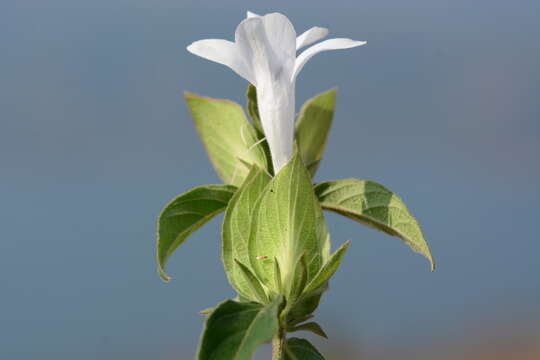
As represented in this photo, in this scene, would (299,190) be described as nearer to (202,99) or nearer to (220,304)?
(220,304)

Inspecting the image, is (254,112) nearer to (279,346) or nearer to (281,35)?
(281,35)

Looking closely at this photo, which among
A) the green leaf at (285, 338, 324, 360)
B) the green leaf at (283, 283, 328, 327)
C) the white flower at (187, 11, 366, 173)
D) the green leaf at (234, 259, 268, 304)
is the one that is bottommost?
the green leaf at (285, 338, 324, 360)

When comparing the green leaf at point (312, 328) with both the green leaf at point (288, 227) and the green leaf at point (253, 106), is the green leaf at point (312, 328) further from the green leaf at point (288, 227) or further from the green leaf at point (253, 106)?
the green leaf at point (253, 106)

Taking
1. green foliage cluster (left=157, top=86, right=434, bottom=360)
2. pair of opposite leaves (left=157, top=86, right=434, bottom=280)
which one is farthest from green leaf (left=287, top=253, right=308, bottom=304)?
pair of opposite leaves (left=157, top=86, right=434, bottom=280)

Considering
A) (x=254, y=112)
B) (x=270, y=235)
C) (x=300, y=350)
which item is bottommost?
(x=300, y=350)

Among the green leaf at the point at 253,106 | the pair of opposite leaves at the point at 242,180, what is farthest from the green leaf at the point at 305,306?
the green leaf at the point at 253,106

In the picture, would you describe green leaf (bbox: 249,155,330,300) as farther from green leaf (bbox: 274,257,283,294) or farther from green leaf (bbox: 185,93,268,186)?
green leaf (bbox: 185,93,268,186)

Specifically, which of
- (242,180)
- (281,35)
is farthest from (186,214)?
(281,35)

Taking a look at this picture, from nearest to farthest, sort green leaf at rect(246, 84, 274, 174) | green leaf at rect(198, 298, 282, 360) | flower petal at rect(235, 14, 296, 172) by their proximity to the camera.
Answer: green leaf at rect(198, 298, 282, 360) → flower petal at rect(235, 14, 296, 172) → green leaf at rect(246, 84, 274, 174)
